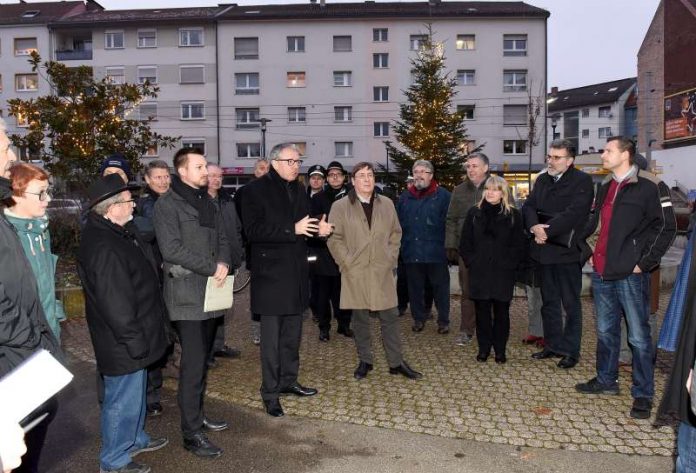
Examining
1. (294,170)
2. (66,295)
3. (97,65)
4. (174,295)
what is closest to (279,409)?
(174,295)

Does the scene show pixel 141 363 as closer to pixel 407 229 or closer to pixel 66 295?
pixel 407 229

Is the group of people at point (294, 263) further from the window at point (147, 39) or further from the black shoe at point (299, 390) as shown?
the window at point (147, 39)

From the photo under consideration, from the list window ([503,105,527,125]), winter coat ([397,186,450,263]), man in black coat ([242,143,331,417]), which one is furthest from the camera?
window ([503,105,527,125])

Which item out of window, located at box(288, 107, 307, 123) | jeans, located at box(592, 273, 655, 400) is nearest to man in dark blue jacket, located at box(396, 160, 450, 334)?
jeans, located at box(592, 273, 655, 400)

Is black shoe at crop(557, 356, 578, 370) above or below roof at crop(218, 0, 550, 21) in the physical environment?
below

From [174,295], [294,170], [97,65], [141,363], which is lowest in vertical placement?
[141,363]

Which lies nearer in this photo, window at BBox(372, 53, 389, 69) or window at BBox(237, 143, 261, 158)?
window at BBox(372, 53, 389, 69)

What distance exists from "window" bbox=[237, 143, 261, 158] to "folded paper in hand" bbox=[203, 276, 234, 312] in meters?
42.7

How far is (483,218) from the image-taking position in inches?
256

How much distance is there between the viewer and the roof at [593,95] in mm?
69562

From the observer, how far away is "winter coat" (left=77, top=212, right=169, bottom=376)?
3.61 meters

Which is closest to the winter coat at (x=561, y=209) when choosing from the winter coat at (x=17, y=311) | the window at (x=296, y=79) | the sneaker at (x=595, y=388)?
the sneaker at (x=595, y=388)

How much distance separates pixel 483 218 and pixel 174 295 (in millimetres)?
3549

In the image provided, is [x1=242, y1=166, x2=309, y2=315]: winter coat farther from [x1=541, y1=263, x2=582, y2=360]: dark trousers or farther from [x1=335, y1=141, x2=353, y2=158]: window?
[x1=335, y1=141, x2=353, y2=158]: window
